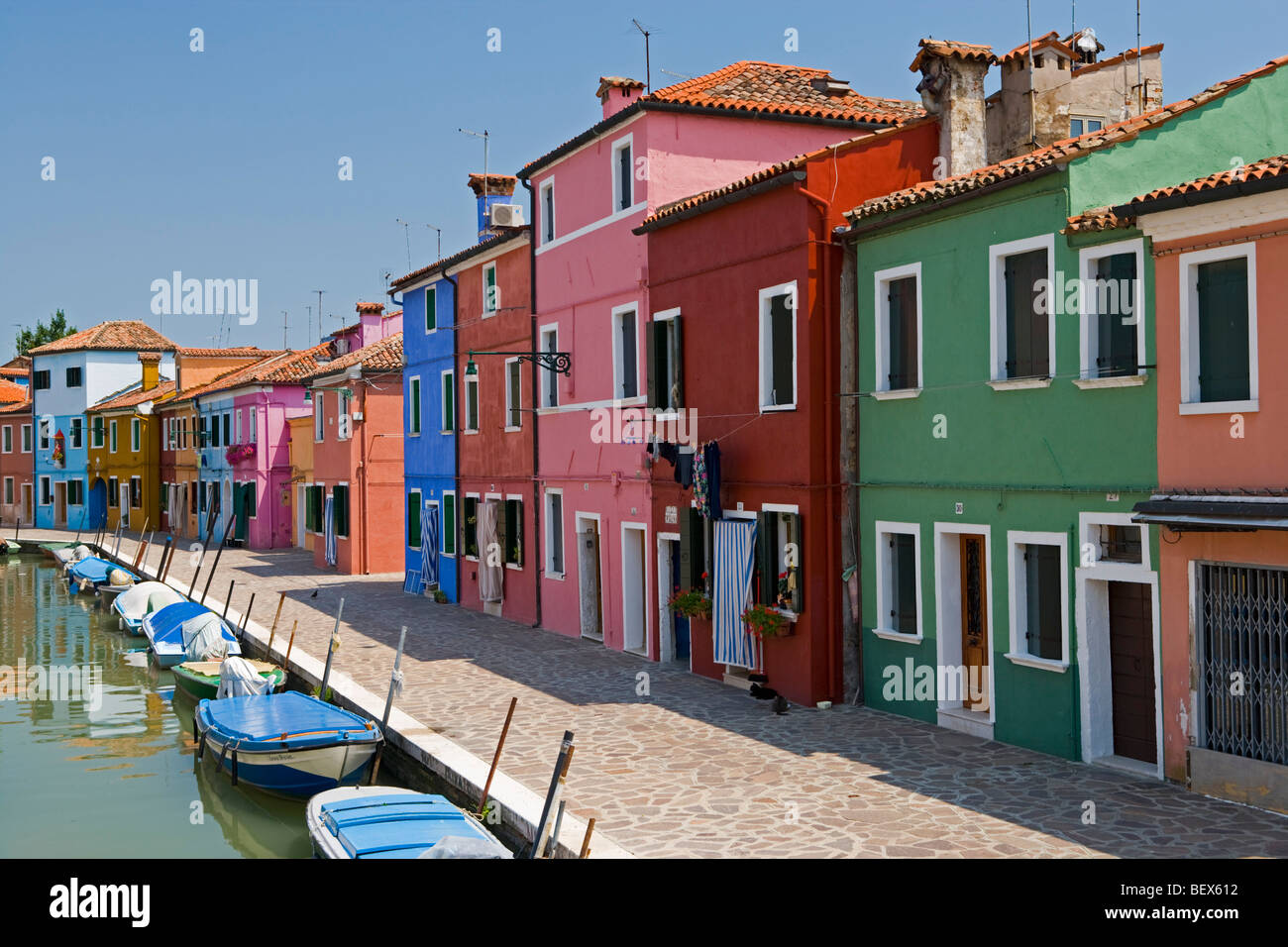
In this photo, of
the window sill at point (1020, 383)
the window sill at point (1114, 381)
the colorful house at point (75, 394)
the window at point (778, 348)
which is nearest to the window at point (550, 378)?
the window at point (778, 348)

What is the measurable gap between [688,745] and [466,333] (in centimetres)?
1586

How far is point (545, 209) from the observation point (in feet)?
75.4

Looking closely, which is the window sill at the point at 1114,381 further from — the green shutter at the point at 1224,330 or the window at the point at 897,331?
the window at the point at 897,331

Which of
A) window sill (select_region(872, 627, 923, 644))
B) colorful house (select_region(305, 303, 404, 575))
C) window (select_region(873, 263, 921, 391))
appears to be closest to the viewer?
window sill (select_region(872, 627, 923, 644))

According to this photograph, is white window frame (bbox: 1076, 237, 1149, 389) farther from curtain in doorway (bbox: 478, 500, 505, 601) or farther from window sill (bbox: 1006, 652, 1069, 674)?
curtain in doorway (bbox: 478, 500, 505, 601)

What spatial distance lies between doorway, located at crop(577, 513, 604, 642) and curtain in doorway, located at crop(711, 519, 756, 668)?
5122mm

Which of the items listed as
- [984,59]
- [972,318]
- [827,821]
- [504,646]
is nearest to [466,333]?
[504,646]

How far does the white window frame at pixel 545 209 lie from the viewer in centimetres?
2258

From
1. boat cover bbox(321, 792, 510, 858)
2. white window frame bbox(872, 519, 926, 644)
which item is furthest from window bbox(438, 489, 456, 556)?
boat cover bbox(321, 792, 510, 858)

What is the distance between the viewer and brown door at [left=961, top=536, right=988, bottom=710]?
13430mm

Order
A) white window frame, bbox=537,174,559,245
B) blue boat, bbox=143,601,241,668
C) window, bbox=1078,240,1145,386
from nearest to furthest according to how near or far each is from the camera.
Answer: window, bbox=1078,240,1145,386, white window frame, bbox=537,174,559,245, blue boat, bbox=143,601,241,668

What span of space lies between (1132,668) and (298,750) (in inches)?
366

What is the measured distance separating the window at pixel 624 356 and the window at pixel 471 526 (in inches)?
302

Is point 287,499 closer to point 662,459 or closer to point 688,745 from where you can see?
point 662,459
